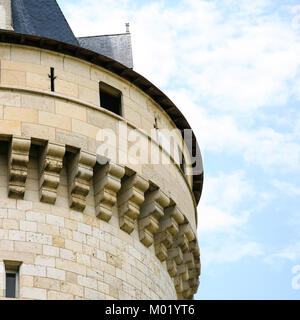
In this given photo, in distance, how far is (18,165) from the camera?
2189cm

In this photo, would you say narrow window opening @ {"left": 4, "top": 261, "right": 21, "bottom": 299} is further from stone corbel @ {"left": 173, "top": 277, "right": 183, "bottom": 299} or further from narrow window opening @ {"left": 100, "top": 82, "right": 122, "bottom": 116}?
stone corbel @ {"left": 173, "top": 277, "right": 183, "bottom": 299}

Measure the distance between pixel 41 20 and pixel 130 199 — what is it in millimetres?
5462

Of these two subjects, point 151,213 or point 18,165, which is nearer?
point 18,165

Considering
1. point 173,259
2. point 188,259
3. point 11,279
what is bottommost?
point 11,279

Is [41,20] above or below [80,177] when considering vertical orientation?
above

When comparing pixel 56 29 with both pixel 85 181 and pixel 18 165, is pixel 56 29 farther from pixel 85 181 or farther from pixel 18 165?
pixel 18 165

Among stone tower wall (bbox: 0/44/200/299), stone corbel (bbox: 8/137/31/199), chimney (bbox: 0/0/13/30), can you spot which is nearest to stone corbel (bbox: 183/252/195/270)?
stone tower wall (bbox: 0/44/200/299)

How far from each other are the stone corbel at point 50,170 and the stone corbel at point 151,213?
2293mm

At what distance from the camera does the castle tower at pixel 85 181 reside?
2134 cm

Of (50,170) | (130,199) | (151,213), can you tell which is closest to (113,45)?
(151,213)

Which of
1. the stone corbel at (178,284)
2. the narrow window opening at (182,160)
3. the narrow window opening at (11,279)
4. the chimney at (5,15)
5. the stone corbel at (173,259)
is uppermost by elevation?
the chimney at (5,15)

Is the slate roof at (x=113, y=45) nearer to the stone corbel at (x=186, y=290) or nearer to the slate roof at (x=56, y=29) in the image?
the slate roof at (x=56, y=29)

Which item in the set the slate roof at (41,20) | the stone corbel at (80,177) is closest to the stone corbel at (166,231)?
the stone corbel at (80,177)
